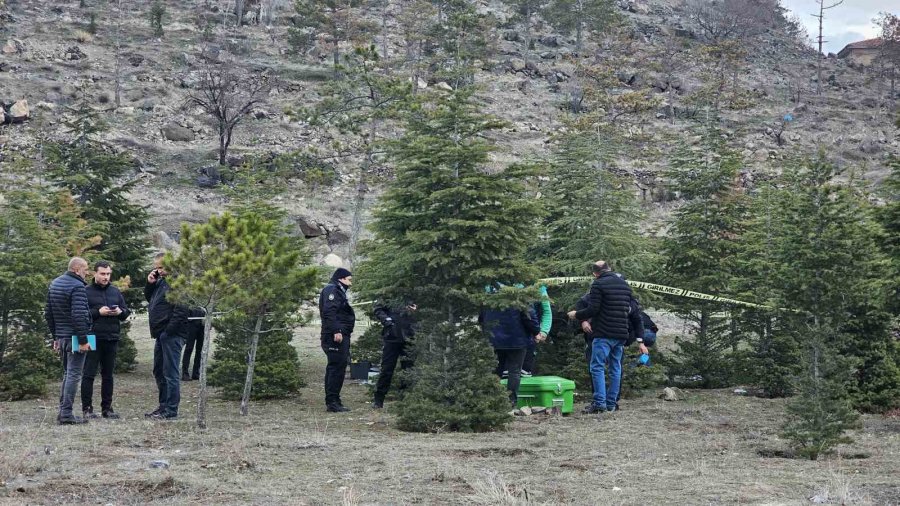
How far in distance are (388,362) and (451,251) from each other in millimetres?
2270

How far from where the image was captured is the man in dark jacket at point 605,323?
11.4 metres

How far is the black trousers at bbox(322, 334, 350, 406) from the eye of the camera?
11.2 meters

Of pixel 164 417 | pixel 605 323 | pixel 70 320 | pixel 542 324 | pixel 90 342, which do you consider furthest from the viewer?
pixel 542 324

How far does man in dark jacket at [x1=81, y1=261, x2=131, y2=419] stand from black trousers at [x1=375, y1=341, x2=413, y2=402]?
320 cm

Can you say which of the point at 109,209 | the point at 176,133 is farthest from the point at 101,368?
the point at 176,133

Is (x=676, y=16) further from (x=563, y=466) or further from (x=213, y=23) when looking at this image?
(x=563, y=466)

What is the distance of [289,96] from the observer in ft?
194

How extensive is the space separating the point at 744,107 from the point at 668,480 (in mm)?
52568

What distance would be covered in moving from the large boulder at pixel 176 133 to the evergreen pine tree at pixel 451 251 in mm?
43395

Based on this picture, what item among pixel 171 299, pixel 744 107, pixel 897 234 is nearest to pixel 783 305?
pixel 897 234

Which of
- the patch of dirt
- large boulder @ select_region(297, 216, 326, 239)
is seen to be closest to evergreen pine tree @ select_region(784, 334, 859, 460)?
the patch of dirt

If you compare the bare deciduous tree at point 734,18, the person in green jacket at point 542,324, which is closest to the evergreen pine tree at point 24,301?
the person in green jacket at point 542,324

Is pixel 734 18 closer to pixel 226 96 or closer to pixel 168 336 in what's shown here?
pixel 226 96

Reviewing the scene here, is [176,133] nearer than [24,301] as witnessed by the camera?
No
